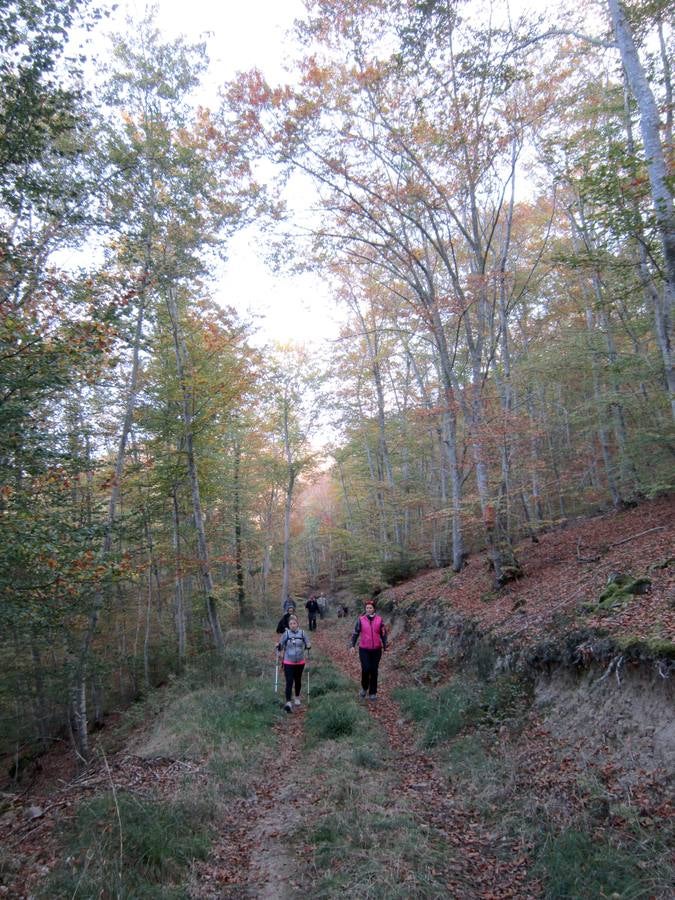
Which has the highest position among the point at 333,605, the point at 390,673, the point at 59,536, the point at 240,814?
the point at 59,536

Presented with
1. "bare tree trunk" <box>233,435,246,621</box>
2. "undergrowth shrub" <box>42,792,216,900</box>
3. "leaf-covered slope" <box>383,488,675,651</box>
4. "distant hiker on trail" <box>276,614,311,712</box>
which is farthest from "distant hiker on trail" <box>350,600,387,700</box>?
"bare tree trunk" <box>233,435,246,621</box>

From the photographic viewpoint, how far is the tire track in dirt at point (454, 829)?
360 centimetres

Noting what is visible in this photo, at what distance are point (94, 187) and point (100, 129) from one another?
130 inches

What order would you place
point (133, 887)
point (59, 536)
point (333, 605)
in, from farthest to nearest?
point (333, 605)
point (59, 536)
point (133, 887)

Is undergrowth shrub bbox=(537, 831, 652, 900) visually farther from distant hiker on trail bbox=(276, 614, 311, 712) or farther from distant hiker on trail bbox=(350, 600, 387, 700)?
distant hiker on trail bbox=(276, 614, 311, 712)

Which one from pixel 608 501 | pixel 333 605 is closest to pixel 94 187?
pixel 608 501

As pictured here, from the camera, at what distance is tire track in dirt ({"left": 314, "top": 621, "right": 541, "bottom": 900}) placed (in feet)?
11.8

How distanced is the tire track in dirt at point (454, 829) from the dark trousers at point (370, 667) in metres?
0.81

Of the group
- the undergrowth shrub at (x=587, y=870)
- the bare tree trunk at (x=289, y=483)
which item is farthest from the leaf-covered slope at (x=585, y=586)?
the bare tree trunk at (x=289, y=483)

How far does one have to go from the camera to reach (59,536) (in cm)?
598

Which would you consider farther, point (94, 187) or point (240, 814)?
point (94, 187)

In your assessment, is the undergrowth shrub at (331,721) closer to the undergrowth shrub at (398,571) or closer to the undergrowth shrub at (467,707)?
the undergrowth shrub at (467,707)

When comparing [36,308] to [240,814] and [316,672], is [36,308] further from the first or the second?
[316,672]

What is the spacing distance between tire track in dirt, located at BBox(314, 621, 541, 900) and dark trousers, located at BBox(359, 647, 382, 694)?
A: 0.81 metres
